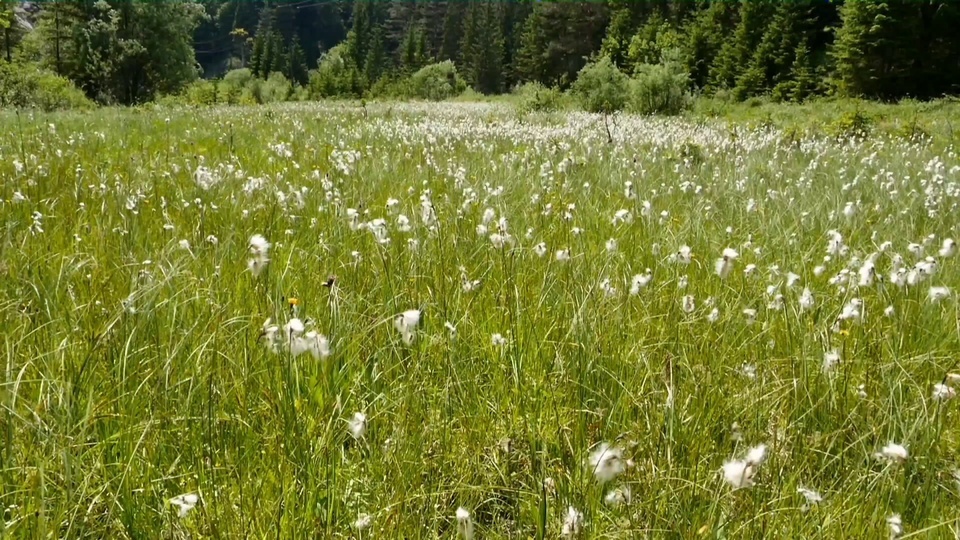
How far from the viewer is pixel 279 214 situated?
4000 millimetres

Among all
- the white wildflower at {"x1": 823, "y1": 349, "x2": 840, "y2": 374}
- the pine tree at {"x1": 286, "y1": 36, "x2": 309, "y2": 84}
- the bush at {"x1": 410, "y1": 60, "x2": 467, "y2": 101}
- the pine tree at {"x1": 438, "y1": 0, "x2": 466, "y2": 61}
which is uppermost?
the pine tree at {"x1": 438, "y1": 0, "x2": 466, "y2": 61}

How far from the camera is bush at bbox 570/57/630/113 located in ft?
66.6

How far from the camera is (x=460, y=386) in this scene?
1.91m

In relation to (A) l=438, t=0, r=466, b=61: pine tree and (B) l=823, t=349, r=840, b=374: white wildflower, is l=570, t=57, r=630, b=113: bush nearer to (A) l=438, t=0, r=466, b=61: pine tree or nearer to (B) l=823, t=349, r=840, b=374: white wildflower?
(B) l=823, t=349, r=840, b=374: white wildflower

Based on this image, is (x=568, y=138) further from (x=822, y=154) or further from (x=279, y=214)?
(x=279, y=214)

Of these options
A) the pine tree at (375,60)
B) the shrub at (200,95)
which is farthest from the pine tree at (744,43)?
the pine tree at (375,60)

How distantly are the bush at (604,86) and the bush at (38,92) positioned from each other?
697 inches

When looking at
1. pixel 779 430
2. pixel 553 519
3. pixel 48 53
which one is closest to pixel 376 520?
pixel 553 519

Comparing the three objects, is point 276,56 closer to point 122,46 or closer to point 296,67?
point 296,67

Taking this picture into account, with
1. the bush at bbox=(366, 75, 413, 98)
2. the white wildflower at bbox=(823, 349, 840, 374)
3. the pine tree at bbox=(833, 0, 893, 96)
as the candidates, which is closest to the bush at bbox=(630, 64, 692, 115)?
the white wildflower at bbox=(823, 349, 840, 374)

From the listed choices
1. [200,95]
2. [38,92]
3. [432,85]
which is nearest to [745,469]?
[38,92]

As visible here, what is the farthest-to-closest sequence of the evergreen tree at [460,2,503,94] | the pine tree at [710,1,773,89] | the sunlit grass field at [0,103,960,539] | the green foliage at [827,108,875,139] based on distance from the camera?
1. the evergreen tree at [460,2,503,94]
2. the pine tree at [710,1,773,89]
3. the green foliage at [827,108,875,139]
4. the sunlit grass field at [0,103,960,539]

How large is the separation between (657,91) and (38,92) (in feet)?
80.0

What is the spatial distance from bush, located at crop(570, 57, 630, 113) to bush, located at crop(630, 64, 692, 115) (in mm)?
592
